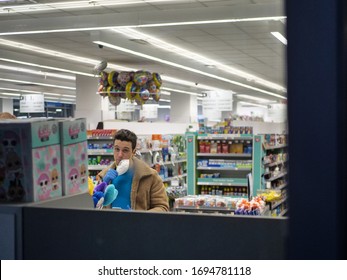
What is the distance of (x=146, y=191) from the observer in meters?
3.97

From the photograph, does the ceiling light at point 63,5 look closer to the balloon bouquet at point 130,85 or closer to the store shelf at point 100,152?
the store shelf at point 100,152

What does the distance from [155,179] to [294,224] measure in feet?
9.41

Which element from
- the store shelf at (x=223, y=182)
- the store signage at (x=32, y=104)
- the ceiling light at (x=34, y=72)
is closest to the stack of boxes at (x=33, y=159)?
the store shelf at (x=223, y=182)

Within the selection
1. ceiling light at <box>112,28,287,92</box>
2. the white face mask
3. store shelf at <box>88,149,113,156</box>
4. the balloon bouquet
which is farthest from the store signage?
the white face mask

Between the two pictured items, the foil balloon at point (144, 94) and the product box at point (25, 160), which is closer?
the product box at point (25, 160)

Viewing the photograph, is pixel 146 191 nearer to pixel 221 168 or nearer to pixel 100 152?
pixel 221 168

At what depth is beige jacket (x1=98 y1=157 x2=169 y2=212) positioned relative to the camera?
155 inches

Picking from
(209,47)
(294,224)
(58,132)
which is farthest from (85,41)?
(294,224)

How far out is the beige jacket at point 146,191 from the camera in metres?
3.93

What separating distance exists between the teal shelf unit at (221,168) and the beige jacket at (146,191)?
5366 millimetres

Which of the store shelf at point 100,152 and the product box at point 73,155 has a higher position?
the product box at point 73,155

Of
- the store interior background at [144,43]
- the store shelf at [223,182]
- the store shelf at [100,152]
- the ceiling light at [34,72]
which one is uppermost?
the ceiling light at [34,72]

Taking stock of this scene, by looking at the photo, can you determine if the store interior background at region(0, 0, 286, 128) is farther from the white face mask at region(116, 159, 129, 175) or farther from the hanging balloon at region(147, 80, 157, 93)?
the white face mask at region(116, 159, 129, 175)

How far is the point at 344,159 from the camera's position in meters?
1.18
